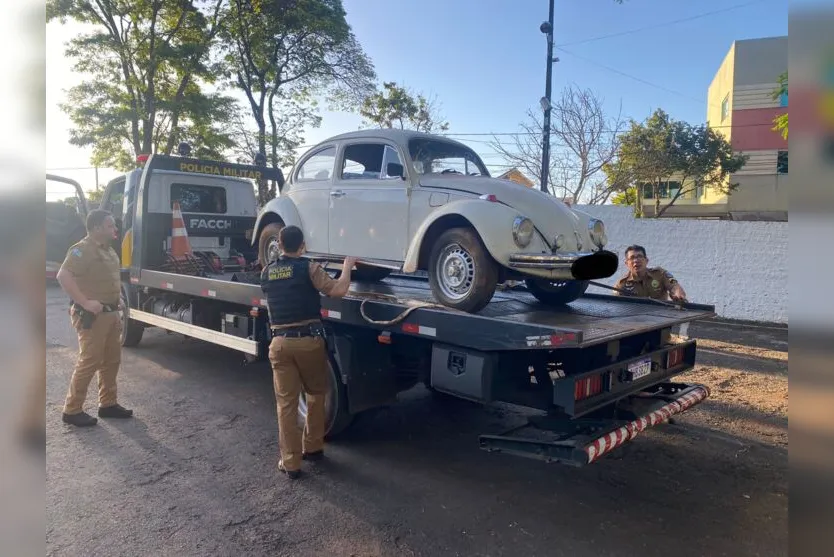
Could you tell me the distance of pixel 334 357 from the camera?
510cm

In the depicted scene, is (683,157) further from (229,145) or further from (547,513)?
(547,513)

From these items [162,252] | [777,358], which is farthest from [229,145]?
[777,358]

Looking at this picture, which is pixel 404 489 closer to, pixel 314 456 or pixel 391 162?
pixel 314 456

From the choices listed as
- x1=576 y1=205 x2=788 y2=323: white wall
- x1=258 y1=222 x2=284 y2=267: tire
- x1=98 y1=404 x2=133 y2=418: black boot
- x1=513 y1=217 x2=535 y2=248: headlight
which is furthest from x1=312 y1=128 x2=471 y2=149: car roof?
x1=576 y1=205 x2=788 y2=323: white wall

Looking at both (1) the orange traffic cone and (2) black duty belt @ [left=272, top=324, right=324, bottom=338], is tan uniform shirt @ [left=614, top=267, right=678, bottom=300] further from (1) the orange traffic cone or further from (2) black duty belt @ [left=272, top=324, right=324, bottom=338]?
(1) the orange traffic cone

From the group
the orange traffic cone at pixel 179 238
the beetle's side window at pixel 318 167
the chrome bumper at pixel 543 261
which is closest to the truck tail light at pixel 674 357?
the chrome bumper at pixel 543 261

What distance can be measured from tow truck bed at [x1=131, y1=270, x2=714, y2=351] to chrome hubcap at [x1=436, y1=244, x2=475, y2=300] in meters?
0.25

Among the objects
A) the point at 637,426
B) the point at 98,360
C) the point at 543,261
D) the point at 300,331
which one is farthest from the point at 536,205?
the point at 98,360

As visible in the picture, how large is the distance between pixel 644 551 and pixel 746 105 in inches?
1056

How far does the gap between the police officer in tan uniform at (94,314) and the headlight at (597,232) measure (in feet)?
15.7

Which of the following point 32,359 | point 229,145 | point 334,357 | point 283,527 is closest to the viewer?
point 32,359

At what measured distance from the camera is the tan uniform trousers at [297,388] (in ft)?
15.0

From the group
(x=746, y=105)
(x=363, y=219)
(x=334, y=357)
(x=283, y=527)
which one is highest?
(x=746, y=105)

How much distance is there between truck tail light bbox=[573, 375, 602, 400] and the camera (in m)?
3.74
